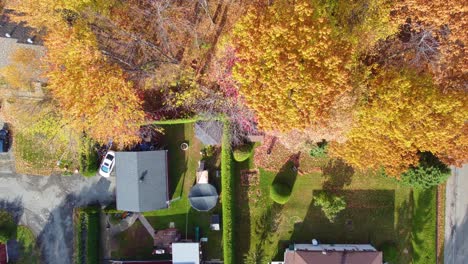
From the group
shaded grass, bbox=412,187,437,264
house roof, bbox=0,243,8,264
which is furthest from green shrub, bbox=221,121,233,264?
house roof, bbox=0,243,8,264

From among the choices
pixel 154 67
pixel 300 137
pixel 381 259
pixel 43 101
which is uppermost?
pixel 154 67

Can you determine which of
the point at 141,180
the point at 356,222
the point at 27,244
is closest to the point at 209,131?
the point at 141,180

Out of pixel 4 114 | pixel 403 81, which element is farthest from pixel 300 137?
pixel 4 114

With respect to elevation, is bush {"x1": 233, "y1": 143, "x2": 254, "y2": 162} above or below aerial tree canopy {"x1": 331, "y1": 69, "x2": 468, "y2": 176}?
below

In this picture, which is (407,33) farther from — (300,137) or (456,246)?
(456,246)

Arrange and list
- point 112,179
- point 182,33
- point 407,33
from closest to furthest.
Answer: point 407,33 → point 182,33 → point 112,179

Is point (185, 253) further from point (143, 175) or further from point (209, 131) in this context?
point (209, 131)

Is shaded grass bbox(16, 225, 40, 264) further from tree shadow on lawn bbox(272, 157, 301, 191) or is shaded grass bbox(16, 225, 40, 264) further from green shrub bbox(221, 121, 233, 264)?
tree shadow on lawn bbox(272, 157, 301, 191)
